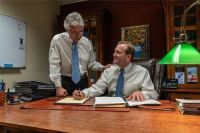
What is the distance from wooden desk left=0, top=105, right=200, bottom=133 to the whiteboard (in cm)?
200

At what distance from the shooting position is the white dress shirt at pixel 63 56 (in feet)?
7.14

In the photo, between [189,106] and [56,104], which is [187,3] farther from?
[56,104]

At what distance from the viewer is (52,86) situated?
2047 mm

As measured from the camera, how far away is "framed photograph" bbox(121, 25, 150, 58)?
3.49 m

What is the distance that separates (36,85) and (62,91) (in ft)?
0.82

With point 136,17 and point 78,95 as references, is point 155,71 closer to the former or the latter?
point 78,95

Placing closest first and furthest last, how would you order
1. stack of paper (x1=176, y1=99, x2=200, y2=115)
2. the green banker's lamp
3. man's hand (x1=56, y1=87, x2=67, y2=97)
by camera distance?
stack of paper (x1=176, y1=99, x2=200, y2=115), the green banker's lamp, man's hand (x1=56, y1=87, x2=67, y2=97)

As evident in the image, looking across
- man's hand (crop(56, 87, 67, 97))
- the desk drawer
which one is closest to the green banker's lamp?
man's hand (crop(56, 87, 67, 97))

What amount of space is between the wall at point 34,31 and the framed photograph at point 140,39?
1516 millimetres

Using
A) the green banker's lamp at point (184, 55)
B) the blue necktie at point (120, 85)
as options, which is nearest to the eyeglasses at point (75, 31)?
the blue necktie at point (120, 85)

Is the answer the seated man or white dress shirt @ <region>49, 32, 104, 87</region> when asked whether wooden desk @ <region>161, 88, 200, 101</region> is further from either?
white dress shirt @ <region>49, 32, 104, 87</region>

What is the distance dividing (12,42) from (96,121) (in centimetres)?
260

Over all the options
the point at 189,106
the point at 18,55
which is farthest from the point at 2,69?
the point at 189,106

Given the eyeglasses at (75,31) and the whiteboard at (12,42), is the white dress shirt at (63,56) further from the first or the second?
the whiteboard at (12,42)
